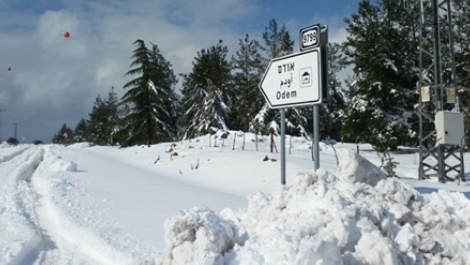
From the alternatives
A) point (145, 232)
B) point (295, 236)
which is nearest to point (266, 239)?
point (295, 236)

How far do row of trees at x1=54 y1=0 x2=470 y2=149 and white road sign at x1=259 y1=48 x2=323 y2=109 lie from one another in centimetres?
624

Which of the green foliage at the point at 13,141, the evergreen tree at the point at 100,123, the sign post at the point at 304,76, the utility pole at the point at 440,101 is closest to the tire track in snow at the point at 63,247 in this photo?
the sign post at the point at 304,76

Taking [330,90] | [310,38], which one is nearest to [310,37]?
[310,38]

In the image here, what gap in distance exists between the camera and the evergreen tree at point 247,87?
139ft

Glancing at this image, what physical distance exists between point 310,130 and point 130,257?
3349 centimetres

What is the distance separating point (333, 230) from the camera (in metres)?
3.27

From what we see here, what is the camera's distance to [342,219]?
3.33 metres

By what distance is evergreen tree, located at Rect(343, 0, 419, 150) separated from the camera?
82.1ft

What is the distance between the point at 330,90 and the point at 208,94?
10.5 metres

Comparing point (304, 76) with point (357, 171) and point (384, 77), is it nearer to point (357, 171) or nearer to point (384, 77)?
point (357, 171)

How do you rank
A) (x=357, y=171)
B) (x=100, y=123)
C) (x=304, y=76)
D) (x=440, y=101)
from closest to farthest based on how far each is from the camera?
(x=357, y=171), (x=304, y=76), (x=440, y=101), (x=100, y=123)

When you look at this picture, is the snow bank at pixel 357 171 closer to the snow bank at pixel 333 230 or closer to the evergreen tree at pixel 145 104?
the snow bank at pixel 333 230

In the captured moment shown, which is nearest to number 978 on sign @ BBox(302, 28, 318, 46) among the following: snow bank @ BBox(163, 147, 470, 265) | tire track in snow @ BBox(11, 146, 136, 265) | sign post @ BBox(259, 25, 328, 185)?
sign post @ BBox(259, 25, 328, 185)

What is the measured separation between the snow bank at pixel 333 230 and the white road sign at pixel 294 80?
4.20 ft
